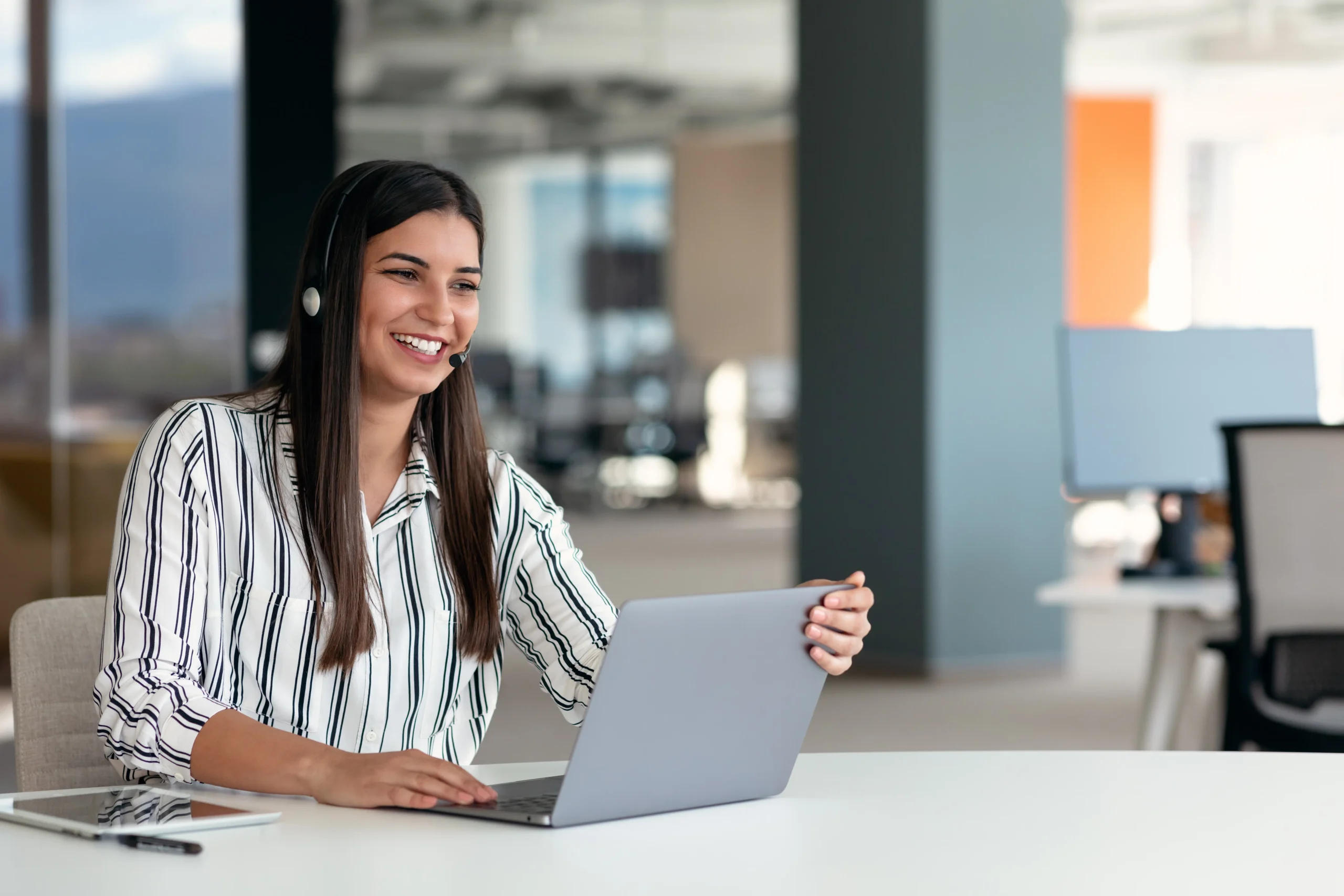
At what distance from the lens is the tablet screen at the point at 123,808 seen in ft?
5.05

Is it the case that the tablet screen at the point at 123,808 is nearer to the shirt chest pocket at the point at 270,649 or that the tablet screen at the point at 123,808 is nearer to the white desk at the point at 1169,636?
the shirt chest pocket at the point at 270,649

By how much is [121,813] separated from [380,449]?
0.62m

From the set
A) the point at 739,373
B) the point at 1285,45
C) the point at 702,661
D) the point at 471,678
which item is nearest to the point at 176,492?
the point at 471,678

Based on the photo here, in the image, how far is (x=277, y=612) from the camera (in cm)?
192

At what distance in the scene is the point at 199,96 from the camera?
248 inches

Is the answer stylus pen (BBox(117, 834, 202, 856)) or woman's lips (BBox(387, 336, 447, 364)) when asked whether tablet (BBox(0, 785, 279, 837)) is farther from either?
woman's lips (BBox(387, 336, 447, 364))

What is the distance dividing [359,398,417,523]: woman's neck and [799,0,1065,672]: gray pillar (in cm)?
498

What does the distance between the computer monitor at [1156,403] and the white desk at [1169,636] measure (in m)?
0.33

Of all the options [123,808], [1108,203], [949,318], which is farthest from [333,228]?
[1108,203]

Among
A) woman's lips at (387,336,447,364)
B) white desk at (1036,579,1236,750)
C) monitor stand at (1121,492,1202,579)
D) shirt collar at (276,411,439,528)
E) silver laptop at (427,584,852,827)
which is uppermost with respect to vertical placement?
woman's lips at (387,336,447,364)

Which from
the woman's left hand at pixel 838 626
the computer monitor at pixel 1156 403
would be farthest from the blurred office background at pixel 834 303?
the woman's left hand at pixel 838 626

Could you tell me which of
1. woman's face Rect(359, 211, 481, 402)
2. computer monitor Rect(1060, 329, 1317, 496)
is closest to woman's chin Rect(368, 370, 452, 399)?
woman's face Rect(359, 211, 481, 402)

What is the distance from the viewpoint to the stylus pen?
1.45 meters

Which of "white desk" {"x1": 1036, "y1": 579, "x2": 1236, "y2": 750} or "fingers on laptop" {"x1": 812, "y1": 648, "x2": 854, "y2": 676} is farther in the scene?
"white desk" {"x1": 1036, "y1": 579, "x2": 1236, "y2": 750}
